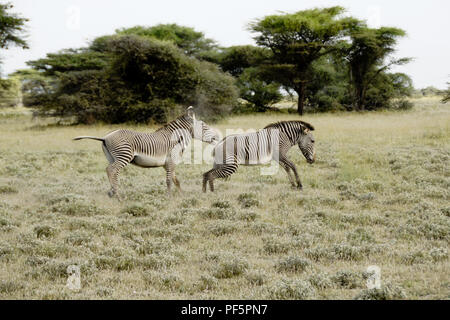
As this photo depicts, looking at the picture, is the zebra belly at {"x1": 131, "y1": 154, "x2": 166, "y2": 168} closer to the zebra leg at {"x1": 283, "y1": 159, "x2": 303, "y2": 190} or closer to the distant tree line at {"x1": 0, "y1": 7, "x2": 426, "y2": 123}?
the zebra leg at {"x1": 283, "y1": 159, "x2": 303, "y2": 190}

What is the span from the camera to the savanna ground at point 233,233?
5.02 meters

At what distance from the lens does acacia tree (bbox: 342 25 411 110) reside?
37375mm

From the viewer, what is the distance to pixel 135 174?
42.3ft

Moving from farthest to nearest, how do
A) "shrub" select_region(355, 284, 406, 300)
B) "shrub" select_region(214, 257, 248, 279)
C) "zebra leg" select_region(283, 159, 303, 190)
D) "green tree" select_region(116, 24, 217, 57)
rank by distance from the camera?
"green tree" select_region(116, 24, 217, 57)
"zebra leg" select_region(283, 159, 303, 190)
"shrub" select_region(214, 257, 248, 279)
"shrub" select_region(355, 284, 406, 300)

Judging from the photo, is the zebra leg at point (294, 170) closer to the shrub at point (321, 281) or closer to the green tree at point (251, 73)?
the shrub at point (321, 281)

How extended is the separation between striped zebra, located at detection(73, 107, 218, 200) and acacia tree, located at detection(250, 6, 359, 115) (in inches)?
1024

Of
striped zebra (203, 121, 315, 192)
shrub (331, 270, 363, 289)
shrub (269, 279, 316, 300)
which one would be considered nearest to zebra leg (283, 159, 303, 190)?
striped zebra (203, 121, 315, 192)

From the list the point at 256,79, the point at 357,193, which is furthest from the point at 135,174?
the point at 256,79

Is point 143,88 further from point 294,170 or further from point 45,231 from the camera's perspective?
point 45,231

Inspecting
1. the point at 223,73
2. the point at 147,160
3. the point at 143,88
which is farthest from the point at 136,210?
the point at 223,73

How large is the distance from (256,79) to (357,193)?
31994 mm

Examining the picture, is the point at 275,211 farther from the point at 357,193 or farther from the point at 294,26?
the point at 294,26

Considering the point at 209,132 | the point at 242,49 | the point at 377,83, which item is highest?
the point at 242,49

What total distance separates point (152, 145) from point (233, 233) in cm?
335
